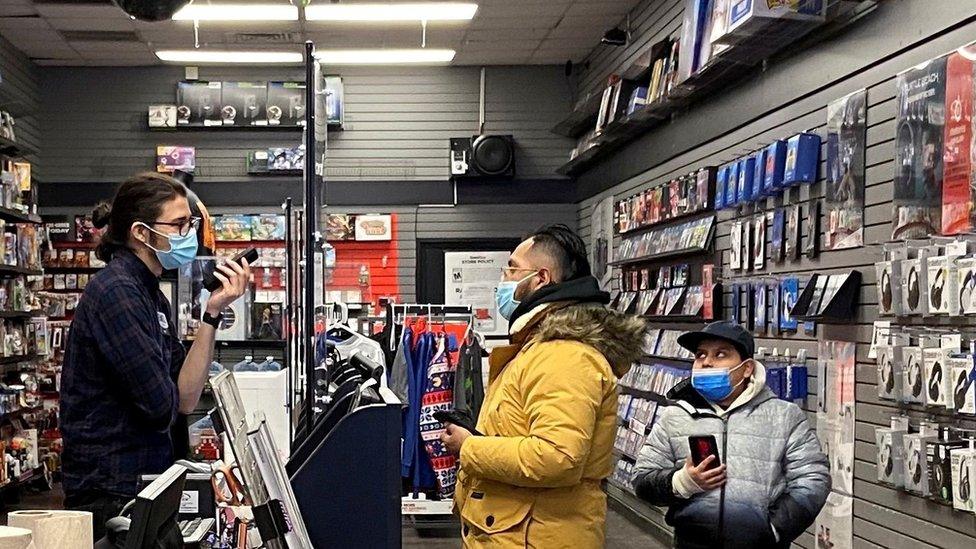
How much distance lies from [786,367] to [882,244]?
1002 millimetres

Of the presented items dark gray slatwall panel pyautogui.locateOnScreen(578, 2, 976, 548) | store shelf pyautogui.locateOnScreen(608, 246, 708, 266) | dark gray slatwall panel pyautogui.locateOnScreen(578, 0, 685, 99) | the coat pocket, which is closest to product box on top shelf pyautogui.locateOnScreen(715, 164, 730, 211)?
store shelf pyautogui.locateOnScreen(608, 246, 708, 266)

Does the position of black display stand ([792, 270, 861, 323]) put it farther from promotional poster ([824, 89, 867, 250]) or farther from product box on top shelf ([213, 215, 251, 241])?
product box on top shelf ([213, 215, 251, 241])

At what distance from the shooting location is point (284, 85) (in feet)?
37.8

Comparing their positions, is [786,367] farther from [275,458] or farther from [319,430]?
[275,458]

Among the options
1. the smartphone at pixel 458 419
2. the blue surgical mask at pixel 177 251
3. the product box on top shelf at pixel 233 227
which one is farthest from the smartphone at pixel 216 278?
the product box on top shelf at pixel 233 227

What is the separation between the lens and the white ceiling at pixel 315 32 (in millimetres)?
9484

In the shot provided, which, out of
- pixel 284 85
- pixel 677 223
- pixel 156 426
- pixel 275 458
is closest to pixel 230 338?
pixel 284 85

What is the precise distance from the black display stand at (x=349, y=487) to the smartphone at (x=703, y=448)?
1365mm

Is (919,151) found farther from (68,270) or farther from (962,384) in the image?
Answer: (68,270)

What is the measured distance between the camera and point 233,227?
11438mm

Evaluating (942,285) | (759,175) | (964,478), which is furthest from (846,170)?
(964,478)

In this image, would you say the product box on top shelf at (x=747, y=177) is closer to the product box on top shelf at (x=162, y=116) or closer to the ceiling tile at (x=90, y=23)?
the ceiling tile at (x=90, y=23)

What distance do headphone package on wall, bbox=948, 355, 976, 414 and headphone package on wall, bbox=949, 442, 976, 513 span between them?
15cm

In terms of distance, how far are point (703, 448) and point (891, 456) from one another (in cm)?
139
